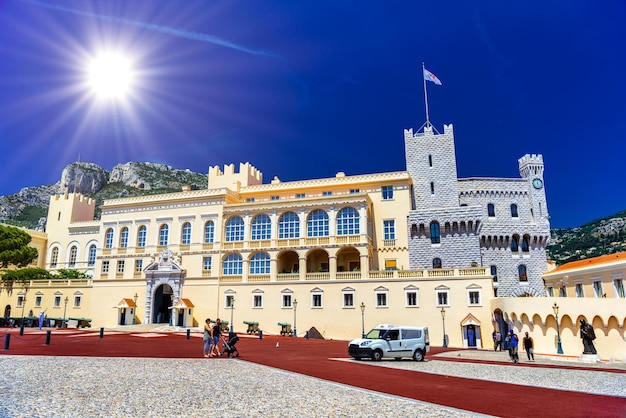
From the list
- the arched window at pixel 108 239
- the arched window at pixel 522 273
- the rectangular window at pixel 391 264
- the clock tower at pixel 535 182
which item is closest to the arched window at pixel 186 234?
the arched window at pixel 108 239

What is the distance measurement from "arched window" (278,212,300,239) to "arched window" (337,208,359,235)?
15.6 feet

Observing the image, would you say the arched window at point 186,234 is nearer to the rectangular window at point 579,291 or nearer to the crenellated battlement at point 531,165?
the rectangular window at point 579,291

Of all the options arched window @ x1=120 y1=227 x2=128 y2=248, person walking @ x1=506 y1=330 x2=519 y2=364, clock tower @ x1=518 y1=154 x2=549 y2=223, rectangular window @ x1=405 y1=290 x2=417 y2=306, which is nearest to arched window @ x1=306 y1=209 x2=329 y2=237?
rectangular window @ x1=405 y1=290 x2=417 y2=306

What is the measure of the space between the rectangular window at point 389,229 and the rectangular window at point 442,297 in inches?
370

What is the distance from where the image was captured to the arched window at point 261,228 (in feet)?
162

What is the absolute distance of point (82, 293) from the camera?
54906 millimetres

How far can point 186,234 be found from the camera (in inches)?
2069

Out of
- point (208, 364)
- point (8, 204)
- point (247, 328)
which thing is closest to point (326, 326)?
point (247, 328)

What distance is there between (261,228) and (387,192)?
15038 mm

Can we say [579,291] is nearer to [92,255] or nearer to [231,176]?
[231,176]

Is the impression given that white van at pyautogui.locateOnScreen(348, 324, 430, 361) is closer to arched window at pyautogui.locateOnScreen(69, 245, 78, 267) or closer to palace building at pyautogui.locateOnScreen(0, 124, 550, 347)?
palace building at pyautogui.locateOnScreen(0, 124, 550, 347)

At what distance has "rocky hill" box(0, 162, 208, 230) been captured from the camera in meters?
125

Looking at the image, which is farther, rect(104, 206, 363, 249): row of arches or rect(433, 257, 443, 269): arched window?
rect(433, 257, 443, 269): arched window

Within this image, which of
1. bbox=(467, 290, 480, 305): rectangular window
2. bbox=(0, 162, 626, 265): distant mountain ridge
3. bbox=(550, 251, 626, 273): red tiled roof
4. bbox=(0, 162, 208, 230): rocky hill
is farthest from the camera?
bbox=(0, 162, 208, 230): rocky hill
